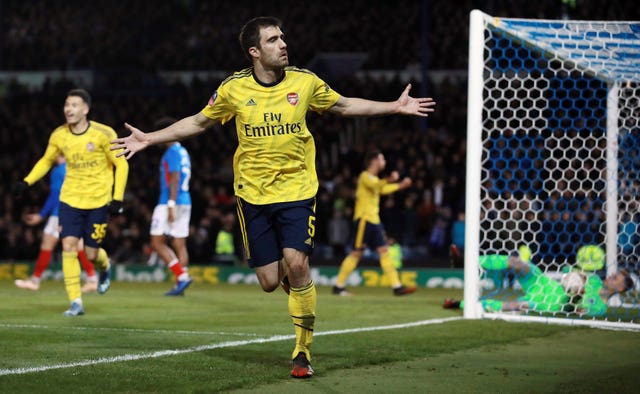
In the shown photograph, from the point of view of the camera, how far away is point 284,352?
7.70 metres

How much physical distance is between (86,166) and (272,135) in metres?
4.38

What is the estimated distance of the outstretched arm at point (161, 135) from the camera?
6.84 metres

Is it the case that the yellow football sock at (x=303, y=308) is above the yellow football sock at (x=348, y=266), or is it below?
above

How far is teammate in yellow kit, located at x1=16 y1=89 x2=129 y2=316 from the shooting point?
34.5 feet

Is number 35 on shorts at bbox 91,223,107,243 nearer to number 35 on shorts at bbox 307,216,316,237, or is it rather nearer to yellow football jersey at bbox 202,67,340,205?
yellow football jersey at bbox 202,67,340,205

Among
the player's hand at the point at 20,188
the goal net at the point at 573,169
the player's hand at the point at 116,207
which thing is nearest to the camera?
the player's hand at the point at 116,207

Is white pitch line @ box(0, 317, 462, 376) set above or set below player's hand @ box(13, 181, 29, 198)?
below

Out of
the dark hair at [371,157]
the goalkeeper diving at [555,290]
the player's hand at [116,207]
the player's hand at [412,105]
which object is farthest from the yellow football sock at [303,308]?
the dark hair at [371,157]

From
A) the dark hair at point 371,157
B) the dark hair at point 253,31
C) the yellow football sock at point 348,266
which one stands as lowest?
the yellow football sock at point 348,266

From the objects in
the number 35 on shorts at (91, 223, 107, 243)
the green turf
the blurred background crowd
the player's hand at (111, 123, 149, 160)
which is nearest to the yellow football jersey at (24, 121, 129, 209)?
the number 35 on shorts at (91, 223, 107, 243)

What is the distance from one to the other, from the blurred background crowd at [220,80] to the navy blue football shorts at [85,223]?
30.5 feet

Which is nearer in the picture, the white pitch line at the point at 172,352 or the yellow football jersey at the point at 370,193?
the white pitch line at the point at 172,352

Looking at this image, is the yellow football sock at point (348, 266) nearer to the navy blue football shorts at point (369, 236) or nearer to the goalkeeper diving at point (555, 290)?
the navy blue football shorts at point (369, 236)

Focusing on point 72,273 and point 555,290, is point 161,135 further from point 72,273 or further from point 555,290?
point 555,290
